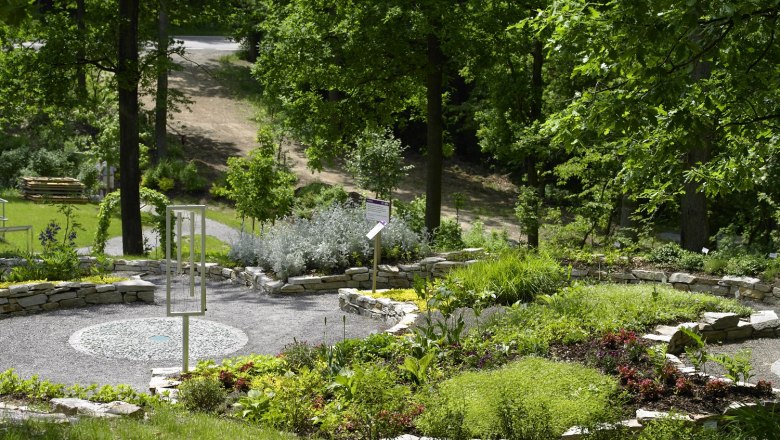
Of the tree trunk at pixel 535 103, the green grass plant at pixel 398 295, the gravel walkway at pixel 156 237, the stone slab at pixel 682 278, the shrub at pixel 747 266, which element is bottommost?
the gravel walkway at pixel 156 237

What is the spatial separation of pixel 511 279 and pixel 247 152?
17.2 meters

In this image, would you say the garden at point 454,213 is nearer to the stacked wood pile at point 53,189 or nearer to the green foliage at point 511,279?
the green foliage at point 511,279

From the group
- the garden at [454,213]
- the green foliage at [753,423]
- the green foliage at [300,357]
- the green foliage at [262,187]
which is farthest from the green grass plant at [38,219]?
the green foliage at [753,423]

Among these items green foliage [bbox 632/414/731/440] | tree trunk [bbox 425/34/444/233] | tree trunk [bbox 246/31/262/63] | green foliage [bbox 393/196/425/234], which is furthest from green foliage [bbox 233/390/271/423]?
tree trunk [bbox 246/31/262/63]

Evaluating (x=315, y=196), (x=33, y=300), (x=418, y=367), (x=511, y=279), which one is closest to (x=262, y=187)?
(x=33, y=300)

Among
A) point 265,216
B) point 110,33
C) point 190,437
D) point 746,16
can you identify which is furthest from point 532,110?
point 190,437

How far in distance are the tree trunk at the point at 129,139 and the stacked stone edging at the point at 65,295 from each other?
379 centimetres

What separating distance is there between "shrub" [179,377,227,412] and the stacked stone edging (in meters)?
5.50

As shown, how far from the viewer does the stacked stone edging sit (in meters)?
11.5

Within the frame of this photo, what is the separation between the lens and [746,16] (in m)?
6.86

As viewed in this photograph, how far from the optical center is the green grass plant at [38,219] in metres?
17.5

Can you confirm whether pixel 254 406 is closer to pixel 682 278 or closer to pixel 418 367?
pixel 418 367

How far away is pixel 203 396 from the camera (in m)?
7.09

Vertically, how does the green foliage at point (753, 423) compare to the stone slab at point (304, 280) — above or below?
above
